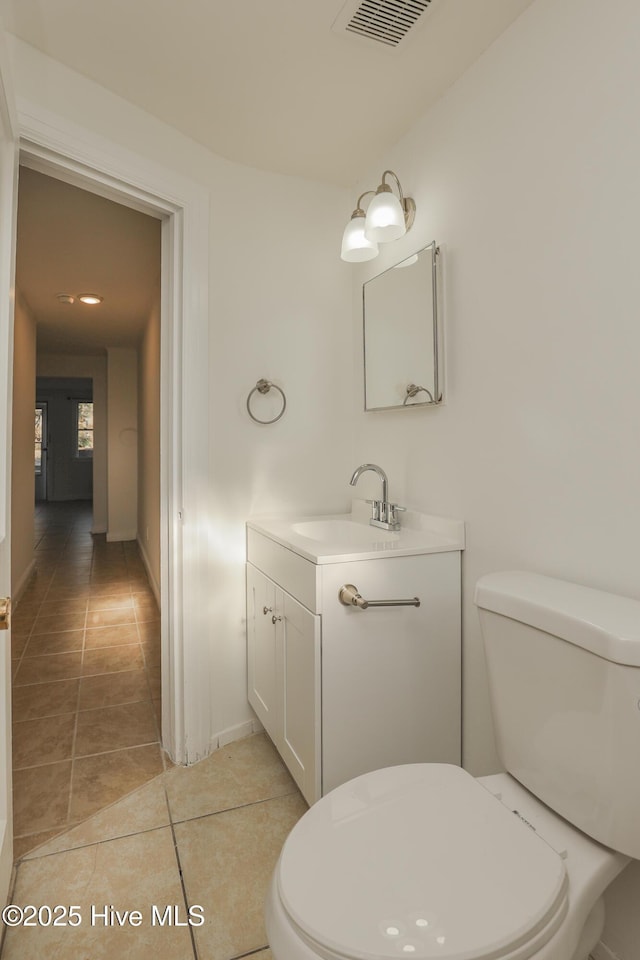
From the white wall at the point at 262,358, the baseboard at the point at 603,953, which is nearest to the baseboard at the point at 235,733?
the white wall at the point at 262,358

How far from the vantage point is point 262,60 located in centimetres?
145

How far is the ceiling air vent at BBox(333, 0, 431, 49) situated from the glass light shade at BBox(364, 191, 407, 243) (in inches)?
15.3

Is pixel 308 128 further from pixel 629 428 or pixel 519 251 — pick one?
pixel 629 428

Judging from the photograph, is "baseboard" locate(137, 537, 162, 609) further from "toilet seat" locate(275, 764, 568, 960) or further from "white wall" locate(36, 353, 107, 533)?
"toilet seat" locate(275, 764, 568, 960)

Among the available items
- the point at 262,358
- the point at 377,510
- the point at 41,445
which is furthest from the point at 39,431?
the point at 377,510

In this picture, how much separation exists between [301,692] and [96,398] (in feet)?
19.3

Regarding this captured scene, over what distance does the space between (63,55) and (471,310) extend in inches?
53.2

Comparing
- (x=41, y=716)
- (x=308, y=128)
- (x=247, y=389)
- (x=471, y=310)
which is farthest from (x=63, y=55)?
(x=41, y=716)

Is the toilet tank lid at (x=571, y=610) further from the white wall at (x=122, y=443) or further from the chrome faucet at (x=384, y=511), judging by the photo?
the white wall at (x=122, y=443)

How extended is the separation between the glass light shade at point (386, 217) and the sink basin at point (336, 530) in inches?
39.5

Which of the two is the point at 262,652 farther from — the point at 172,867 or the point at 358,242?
the point at 358,242

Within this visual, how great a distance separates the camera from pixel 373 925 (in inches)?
27.8

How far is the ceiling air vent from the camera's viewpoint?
126 cm

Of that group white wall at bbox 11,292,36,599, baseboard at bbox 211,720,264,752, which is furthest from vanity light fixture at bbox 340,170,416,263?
white wall at bbox 11,292,36,599
